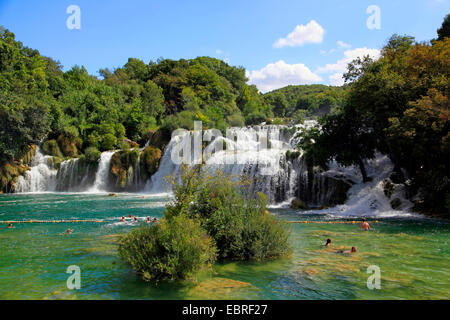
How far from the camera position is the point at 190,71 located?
6128cm

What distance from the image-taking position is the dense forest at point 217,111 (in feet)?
51.0

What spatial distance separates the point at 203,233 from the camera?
7.82m

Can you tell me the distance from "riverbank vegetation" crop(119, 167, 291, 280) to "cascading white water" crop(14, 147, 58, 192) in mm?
31586

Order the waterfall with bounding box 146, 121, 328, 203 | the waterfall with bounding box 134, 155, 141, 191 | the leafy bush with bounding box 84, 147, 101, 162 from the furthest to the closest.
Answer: the leafy bush with bounding box 84, 147, 101, 162, the waterfall with bounding box 134, 155, 141, 191, the waterfall with bounding box 146, 121, 328, 203

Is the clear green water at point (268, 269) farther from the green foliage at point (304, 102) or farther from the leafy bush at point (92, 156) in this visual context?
the green foliage at point (304, 102)

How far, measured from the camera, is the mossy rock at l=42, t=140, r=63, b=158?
3731cm

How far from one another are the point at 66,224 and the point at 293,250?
10905 mm

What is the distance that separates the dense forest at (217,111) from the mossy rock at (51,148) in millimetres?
101

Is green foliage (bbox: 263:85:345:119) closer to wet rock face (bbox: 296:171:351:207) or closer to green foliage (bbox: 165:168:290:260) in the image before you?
wet rock face (bbox: 296:171:351:207)

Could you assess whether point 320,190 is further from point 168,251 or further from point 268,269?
point 168,251

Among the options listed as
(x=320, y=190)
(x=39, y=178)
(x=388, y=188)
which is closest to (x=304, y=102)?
(x=39, y=178)

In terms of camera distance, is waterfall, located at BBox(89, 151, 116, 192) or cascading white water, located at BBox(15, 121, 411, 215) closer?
cascading white water, located at BBox(15, 121, 411, 215)

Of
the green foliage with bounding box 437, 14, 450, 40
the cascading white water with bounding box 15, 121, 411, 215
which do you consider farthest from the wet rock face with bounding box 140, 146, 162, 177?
the green foliage with bounding box 437, 14, 450, 40

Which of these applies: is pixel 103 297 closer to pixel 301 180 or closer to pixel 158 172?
pixel 301 180
